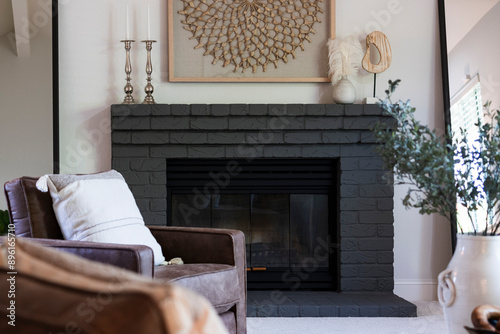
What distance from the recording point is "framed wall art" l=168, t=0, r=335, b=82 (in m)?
4.11

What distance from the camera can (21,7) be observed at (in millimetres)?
4012

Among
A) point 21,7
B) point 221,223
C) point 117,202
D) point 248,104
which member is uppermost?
point 21,7

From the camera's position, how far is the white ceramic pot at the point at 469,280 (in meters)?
1.82

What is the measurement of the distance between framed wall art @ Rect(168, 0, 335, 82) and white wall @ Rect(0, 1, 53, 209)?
822mm

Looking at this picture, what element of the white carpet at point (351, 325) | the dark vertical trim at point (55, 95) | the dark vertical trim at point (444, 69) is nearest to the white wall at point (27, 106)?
the dark vertical trim at point (55, 95)

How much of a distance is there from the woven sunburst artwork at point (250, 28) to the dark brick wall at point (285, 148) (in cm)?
39

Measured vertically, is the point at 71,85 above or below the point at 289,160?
above

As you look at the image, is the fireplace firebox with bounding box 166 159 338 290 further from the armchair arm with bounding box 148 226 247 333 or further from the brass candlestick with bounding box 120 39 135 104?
the armchair arm with bounding box 148 226 247 333

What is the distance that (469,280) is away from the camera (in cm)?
184

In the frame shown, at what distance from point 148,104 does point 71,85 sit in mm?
558

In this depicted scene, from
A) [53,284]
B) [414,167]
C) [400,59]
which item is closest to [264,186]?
[400,59]

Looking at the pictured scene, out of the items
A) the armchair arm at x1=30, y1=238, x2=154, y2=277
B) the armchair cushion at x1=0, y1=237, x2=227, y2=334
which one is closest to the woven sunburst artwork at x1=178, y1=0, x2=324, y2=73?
the armchair arm at x1=30, y1=238, x2=154, y2=277

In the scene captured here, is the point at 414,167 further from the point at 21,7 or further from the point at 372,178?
the point at 21,7

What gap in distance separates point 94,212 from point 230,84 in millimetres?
1774
